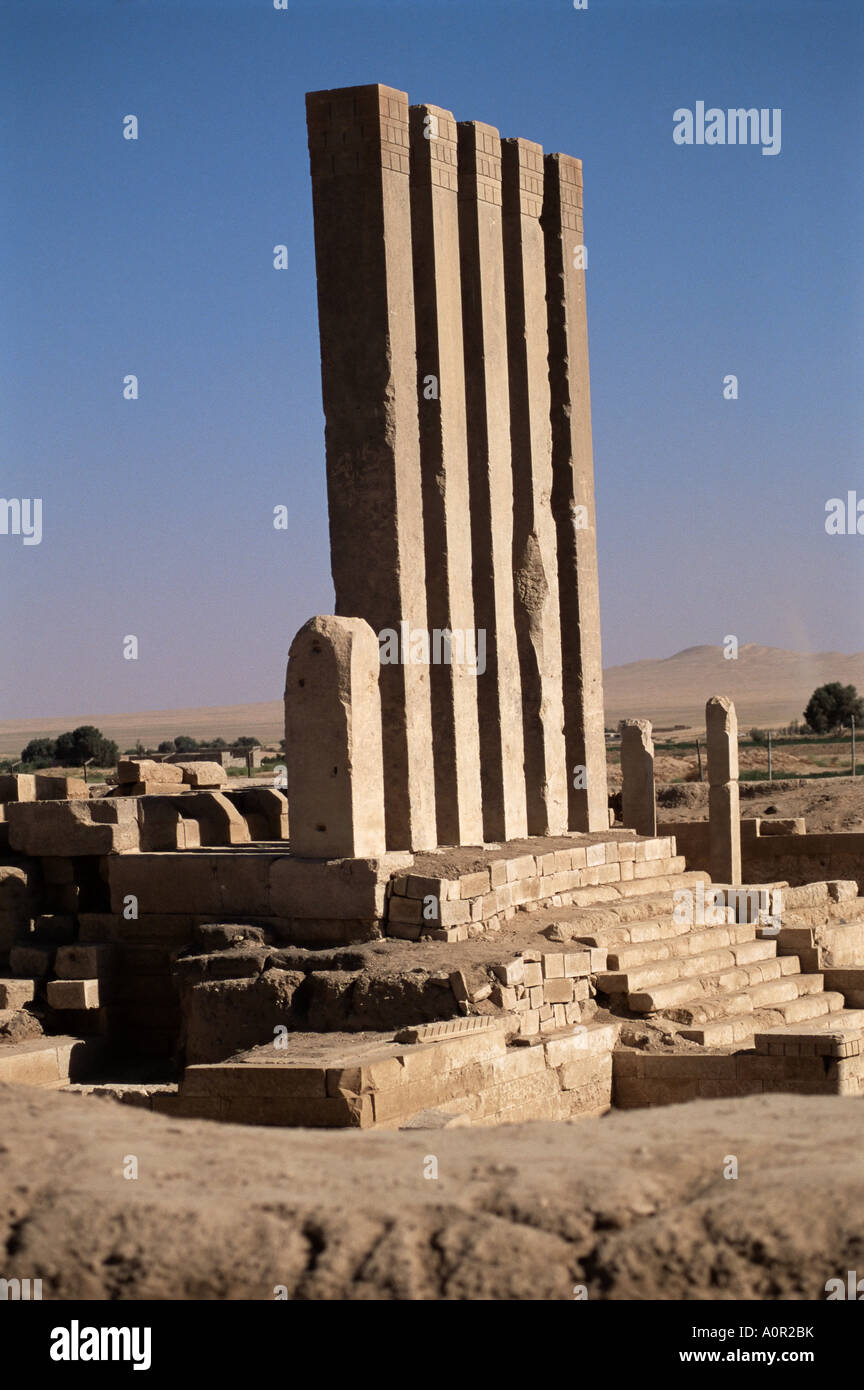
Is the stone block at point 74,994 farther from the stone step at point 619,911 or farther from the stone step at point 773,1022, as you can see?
the stone step at point 773,1022

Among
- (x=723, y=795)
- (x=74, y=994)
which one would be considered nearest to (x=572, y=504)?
(x=723, y=795)

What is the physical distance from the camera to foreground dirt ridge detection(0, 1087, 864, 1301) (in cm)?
416

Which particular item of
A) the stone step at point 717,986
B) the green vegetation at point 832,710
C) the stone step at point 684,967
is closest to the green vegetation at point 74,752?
the green vegetation at point 832,710

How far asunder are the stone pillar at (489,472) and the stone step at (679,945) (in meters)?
2.42

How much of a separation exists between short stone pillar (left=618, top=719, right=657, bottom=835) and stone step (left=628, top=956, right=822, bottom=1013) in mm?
4399

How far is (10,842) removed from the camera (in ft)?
46.8

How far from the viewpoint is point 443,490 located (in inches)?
578

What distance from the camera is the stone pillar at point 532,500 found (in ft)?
53.4

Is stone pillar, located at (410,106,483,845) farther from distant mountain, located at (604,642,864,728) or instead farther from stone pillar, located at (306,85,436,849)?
distant mountain, located at (604,642,864,728)

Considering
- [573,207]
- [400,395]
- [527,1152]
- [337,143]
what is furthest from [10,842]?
[527,1152]

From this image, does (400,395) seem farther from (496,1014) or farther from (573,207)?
(496,1014)

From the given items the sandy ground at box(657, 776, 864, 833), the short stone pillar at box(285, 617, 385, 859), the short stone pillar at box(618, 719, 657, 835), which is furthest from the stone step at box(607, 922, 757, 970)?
the sandy ground at box(657, 776, 864, 833)

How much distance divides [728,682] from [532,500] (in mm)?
107485

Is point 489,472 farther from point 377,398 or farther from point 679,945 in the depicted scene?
point 679,945
